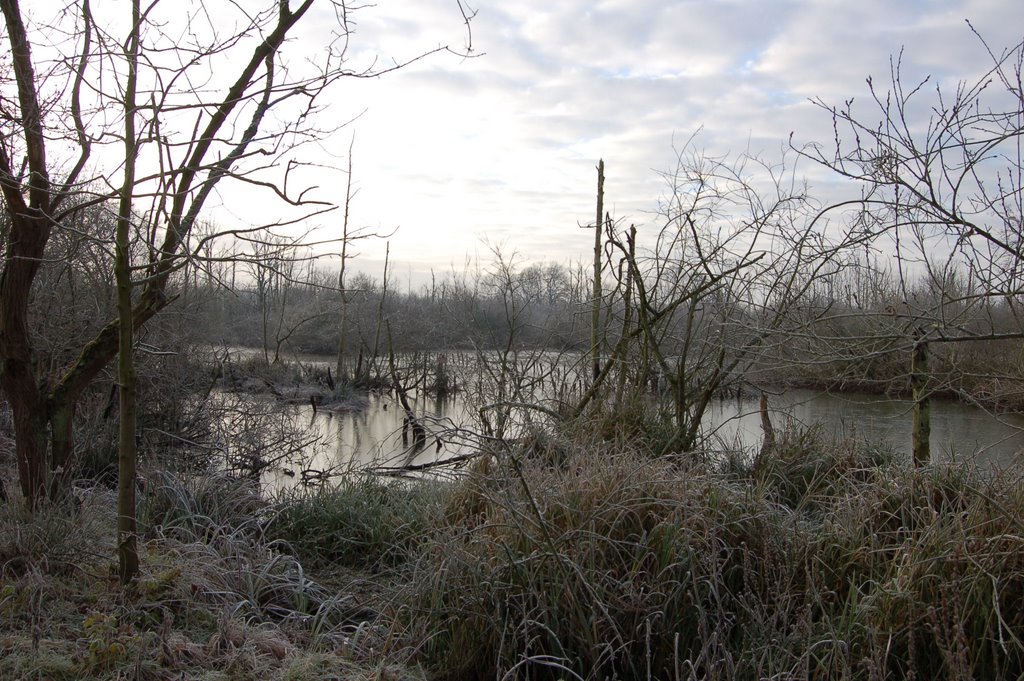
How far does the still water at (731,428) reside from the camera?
902 cm

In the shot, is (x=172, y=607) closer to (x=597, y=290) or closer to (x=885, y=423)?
(x=597, y=290)

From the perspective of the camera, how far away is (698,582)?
13.5 feet

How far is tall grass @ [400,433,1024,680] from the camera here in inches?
146

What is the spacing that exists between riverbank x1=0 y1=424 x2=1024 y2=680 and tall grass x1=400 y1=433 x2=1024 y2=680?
2 cm

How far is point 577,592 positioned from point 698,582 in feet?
2.08

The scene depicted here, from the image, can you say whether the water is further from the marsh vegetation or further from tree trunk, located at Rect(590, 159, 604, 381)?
the marsh vegetation

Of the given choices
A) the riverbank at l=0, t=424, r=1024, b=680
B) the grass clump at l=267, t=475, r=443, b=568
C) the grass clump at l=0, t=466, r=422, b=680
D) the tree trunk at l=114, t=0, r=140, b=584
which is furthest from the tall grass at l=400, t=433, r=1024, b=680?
the tree trunk at l=114, t=0, r=140, b=584

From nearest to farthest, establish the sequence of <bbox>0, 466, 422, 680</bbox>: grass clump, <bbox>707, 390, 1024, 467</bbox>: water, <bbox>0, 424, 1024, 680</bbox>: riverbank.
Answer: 1. <bbox>0, 466, 422, 680</bbox>: grass clump
2. <bbox>0, 424, 1024, 680</bbox>: riverbank
3. <bbox>707, 390, 1024, 467</bbox>: water

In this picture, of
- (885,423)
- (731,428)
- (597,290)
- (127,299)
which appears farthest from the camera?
(731,428)

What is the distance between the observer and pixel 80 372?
502 centimetres

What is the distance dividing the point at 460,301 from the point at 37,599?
53.0 ft

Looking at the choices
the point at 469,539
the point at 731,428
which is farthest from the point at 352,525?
the point at 731,428

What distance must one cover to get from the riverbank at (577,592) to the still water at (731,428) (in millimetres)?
2043

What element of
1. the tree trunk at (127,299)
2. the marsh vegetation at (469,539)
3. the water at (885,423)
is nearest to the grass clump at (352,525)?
the marsh vegetation at (469,539)
